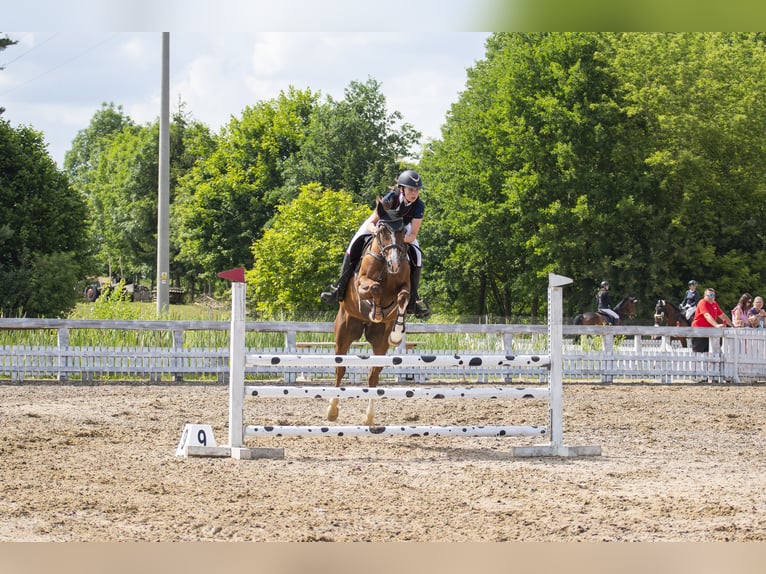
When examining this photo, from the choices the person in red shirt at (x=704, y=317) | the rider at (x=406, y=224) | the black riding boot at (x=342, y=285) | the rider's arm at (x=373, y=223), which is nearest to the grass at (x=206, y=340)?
the person in red shirt at (x=704, y=317)

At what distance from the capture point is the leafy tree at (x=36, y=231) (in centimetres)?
3119

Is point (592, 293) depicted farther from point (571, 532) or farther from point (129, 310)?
point (571, 532)

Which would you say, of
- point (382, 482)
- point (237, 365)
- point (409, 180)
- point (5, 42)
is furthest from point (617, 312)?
point (382, 482)

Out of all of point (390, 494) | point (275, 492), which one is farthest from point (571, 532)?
point (275, 492)

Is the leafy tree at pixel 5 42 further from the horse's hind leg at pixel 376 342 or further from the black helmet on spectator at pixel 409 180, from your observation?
the black helmet on spectator at pixel 409 180

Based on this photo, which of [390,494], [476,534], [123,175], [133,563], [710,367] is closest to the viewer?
[133,563]

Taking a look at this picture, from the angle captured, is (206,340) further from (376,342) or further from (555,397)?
(555,397)

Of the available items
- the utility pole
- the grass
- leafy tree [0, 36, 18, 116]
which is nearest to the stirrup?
the grass

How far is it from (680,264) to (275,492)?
35.1 meters

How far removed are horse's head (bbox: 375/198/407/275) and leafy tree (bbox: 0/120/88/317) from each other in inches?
944

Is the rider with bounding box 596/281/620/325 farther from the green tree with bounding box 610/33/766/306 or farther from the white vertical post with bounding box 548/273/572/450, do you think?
the white vertical post with bounding box 548/273/572/450

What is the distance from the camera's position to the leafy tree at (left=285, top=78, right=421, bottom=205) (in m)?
49.9

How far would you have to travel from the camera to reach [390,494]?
21.1 ft

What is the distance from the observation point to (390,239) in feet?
30.1
